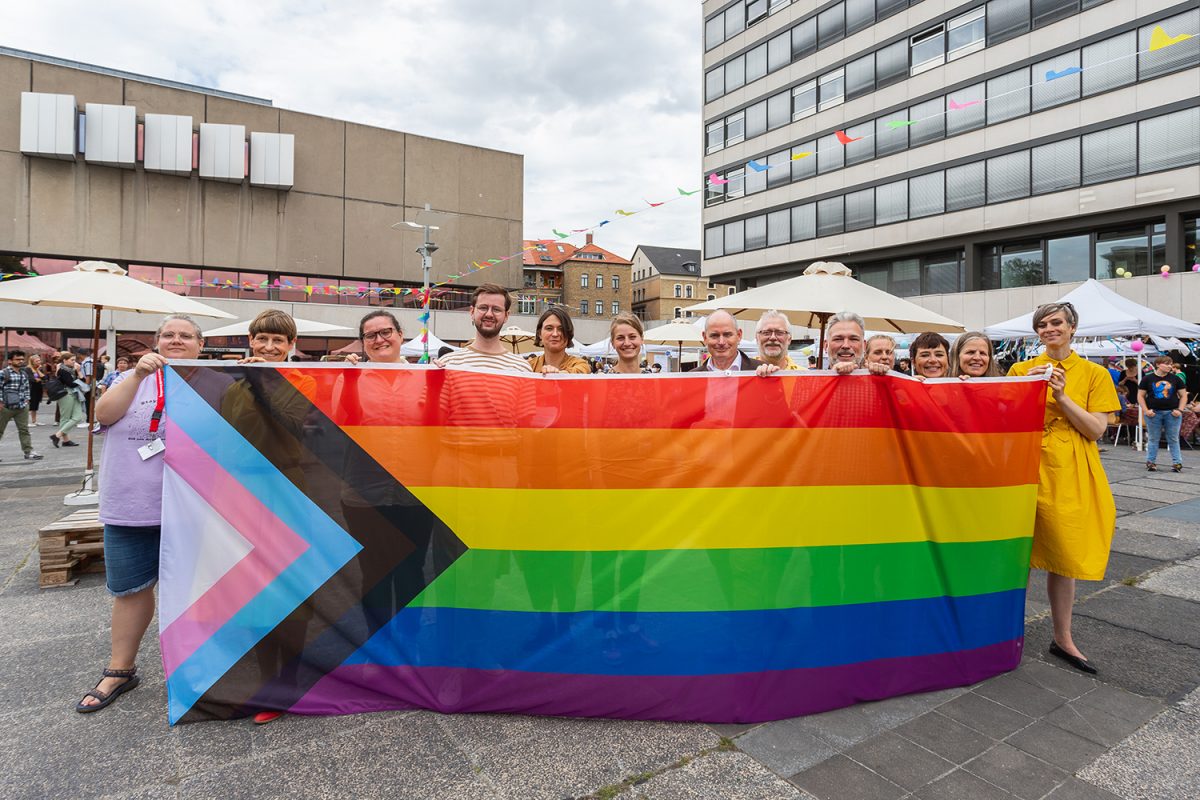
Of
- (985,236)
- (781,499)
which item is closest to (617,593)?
(781,499)

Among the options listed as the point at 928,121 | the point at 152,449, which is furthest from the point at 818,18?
the point at 152,449

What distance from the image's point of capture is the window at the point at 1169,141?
21656mm

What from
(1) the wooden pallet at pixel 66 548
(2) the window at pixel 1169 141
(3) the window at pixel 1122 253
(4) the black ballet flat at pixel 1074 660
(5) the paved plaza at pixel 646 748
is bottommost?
(5) the paved plaza at pixel 646 748

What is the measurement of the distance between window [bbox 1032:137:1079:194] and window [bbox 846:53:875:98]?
895cm

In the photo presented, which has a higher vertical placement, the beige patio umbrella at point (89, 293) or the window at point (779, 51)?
the window at point (779, 51)

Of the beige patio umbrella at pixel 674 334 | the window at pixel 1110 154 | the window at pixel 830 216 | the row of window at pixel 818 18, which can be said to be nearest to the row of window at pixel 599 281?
the row of window at pixel 818 18

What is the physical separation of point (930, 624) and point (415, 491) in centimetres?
257

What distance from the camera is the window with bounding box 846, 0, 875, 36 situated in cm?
3148

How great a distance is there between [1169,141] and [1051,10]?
6.86m

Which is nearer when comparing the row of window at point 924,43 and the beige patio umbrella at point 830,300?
the beige patio umbrella at point 830,300

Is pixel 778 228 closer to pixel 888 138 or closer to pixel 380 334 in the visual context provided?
pixel 888 138

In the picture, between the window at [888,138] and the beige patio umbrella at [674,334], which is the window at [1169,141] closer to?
the window at [888,138]

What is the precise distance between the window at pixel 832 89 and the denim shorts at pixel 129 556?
3626 cm

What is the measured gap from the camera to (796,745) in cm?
282
